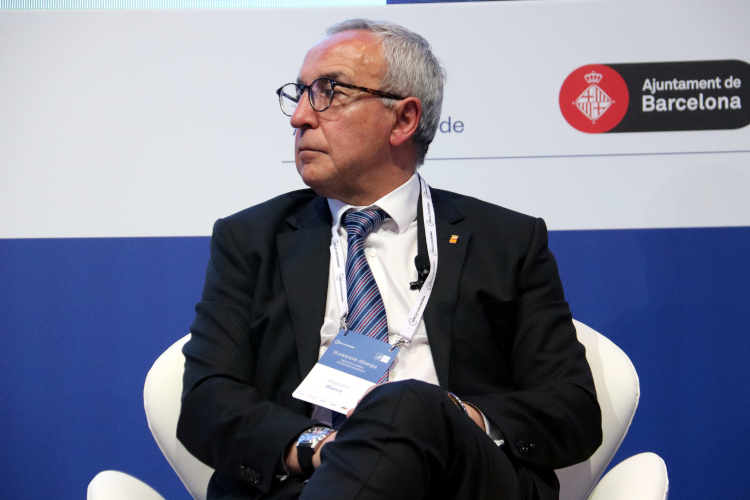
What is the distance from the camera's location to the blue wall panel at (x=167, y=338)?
2.81 m

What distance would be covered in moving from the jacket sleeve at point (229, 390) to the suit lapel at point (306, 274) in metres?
0.11

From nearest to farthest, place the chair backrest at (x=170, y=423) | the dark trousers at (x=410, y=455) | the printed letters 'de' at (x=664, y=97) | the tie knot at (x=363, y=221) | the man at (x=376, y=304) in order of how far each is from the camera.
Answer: the dark trousers at (x=410, y=455) < the man at (x=376, y=304) < the chair backrest at (x=170, y=423) < the tie knot at (x=363, y=221) < the printed letters 'de' at (x=664, y=97)

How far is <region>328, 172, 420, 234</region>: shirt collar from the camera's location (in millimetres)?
2084

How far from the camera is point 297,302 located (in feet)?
6.31

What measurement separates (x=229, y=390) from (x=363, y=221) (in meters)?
0.61

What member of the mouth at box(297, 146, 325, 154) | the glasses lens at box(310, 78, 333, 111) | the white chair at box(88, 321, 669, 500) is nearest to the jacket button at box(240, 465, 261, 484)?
the white chair at box(88, 321, 669, 500)

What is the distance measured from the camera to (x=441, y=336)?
6.23 feet

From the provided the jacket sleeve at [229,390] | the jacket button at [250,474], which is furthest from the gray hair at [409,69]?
the jacket button at [250,474]

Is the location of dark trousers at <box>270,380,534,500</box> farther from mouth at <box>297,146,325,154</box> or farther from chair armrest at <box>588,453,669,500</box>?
mouth at <box>297,146,325,154</box>

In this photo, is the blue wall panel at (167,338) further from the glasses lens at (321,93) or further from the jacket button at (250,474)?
the jacket button at (250,474)

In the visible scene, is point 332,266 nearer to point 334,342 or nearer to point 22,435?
point 334,342

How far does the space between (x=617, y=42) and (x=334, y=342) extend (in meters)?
1.79

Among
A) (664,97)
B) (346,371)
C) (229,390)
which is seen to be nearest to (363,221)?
(346,371)

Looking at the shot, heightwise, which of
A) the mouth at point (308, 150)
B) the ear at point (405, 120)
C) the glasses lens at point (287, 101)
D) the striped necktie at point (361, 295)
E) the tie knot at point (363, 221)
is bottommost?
the striped necktie at point (361, 295)
